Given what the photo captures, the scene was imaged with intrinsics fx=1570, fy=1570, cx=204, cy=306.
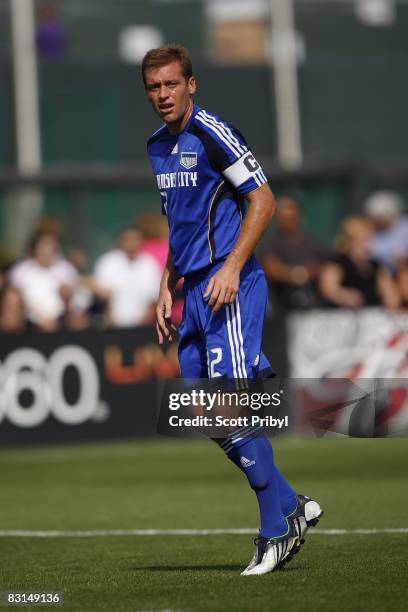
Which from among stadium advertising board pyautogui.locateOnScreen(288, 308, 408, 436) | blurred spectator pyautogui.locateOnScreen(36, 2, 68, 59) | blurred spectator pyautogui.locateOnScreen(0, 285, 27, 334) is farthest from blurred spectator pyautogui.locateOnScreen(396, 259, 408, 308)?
blurred spectator pyautogui.locateOnScreen(36, 2, 68, 59)

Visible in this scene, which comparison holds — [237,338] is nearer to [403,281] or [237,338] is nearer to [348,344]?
[348,344]

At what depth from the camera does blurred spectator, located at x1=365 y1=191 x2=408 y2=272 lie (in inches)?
677

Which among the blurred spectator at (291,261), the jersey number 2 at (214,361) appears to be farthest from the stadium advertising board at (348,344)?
the jersey number 2 at (214,361)

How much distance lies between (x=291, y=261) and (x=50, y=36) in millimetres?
8632

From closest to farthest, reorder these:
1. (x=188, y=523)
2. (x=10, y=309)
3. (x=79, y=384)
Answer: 1. (x=188, y=523)
2. (x=79, y=384)
3. (x=10, y=309)

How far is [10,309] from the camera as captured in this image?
51.3 feet

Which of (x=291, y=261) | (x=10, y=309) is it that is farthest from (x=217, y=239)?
(x=291, y=261)

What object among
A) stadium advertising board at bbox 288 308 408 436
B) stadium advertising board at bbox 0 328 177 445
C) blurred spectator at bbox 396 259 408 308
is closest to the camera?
stadium advertising board at bbox 0 328 177 445

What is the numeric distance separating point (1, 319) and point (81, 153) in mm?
9120


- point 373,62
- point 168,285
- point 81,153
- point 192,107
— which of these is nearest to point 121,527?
point 168,285

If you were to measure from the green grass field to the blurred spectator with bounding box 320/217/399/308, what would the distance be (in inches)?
59.8

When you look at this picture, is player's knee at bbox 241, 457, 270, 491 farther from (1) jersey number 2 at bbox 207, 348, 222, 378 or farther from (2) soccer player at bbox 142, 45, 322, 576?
(1) jersey number 2 at bbox 207, 348, 222, 378

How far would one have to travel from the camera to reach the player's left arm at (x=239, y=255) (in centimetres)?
703

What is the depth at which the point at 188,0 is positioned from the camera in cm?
2477
